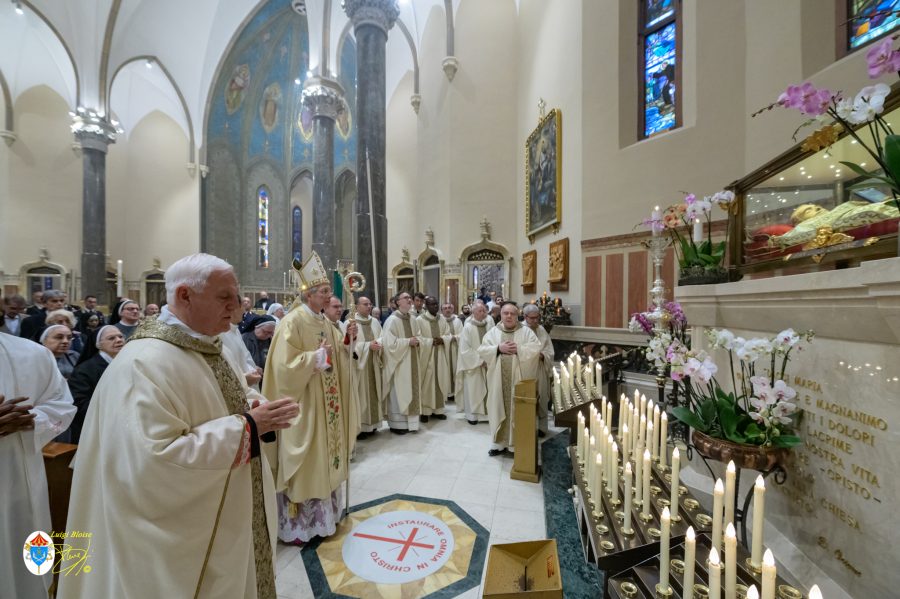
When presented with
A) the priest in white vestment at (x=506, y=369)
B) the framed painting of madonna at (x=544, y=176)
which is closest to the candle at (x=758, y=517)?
the priest in white vestment at (x=506, y=369)

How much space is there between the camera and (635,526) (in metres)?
2.02

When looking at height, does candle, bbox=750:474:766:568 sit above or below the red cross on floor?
above

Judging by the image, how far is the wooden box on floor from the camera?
5.39 ft

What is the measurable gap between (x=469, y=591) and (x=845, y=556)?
205 centimetres

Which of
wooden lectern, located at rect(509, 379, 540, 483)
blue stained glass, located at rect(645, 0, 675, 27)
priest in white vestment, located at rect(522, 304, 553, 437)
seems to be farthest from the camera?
blue stained glass, located at rect(645, 0, 675, 27)

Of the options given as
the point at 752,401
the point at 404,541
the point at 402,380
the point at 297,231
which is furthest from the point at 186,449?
the point at 297,231

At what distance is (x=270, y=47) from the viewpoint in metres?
20.0

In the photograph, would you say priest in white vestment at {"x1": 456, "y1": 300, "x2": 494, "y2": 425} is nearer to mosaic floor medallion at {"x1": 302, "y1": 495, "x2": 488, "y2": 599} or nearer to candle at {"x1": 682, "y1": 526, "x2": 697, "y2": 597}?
mosaic floor medallion at {"x1": 302, "y1": 495, "x2": 488, "y2": 599}

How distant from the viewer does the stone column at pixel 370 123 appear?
352 inches

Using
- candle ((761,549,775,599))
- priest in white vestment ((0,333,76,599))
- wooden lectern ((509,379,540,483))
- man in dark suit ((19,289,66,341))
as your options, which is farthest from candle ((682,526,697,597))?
man in dark suit ((19,289,66,341))

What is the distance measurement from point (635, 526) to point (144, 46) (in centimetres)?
2206

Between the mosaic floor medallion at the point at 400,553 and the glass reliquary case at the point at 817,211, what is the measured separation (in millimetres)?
2992

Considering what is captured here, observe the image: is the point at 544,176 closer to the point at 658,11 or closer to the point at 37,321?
the point at 658,11

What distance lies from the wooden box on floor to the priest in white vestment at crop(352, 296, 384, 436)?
3900 mm
